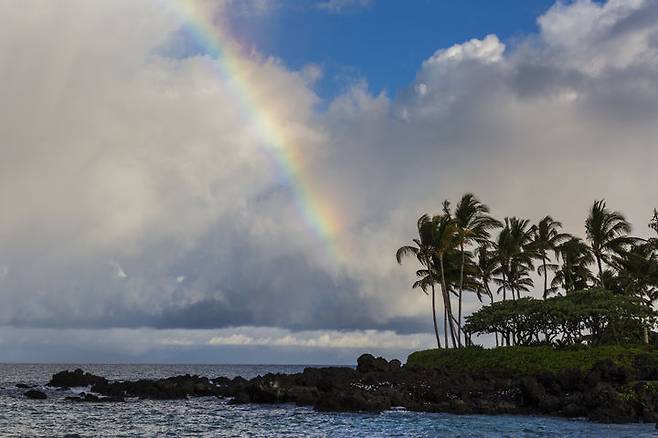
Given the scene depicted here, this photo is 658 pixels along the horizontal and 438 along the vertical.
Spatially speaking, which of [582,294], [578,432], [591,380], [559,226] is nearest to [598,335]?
[582,294]

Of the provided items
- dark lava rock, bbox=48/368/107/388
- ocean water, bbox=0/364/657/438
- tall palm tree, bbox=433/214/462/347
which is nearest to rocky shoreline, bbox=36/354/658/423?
ocean water, bbox=0/364/657/438

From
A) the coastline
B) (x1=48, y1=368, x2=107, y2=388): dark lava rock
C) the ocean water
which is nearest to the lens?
the ocean water

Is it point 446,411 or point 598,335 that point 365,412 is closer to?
point 446,411

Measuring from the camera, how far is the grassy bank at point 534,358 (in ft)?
176

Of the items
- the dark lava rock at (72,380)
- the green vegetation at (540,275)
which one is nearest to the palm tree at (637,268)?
the green vegetation at (540,275)

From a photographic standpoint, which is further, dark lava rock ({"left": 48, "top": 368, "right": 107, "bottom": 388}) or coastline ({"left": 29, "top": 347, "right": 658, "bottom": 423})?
dark lava rock ({"left": 48, "top": 368, "right": 107, "bottom": 388})

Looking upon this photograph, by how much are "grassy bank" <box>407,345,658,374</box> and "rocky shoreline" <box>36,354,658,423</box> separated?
2.01m

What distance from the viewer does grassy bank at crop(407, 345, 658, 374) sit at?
53.5 meters

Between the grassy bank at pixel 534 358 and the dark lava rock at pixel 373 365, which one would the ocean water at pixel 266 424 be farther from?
the dark lava rock at pixel 373 365

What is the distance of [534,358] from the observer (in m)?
58.5

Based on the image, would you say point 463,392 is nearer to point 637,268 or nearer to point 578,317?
point 578,317

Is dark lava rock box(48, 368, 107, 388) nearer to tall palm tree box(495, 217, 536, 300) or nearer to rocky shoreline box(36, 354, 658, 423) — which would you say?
rocky shoreline box(36, 354, 658, 423)

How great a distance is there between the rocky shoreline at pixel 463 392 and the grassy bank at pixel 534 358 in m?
2.01

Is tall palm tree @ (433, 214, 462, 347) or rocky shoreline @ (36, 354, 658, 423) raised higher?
tall palm tree @ (433, 214, 462, 347)
